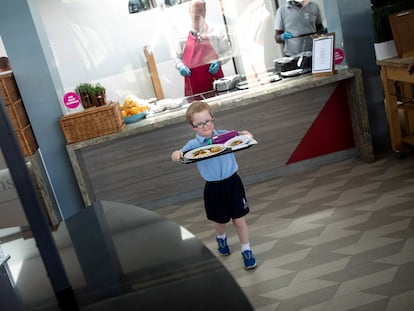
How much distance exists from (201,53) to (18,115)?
182 centimetres

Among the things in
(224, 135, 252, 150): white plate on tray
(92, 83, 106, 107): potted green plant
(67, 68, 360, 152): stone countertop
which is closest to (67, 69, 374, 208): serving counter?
(67, 68, 360, 152): stone countertop

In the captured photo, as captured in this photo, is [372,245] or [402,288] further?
[372,245]

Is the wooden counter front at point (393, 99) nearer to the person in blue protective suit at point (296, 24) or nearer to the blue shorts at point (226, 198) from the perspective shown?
the person in blue protective suit at point (296, 24)

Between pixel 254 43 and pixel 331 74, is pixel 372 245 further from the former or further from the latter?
pixel 254 43

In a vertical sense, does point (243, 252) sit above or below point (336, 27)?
below

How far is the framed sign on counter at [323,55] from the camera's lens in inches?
161

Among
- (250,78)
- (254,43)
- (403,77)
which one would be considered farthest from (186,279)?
(254,43)

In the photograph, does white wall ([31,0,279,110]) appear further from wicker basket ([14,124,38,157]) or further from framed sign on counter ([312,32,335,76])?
wicker basket ([14,124,38,157])

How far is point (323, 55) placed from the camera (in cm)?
417

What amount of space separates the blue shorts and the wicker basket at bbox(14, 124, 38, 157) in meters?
1.72

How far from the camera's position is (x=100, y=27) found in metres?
5.23

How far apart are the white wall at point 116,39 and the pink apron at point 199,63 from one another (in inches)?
6.6

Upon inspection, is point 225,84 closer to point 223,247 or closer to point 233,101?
point 233,101

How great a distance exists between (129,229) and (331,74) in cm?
289
